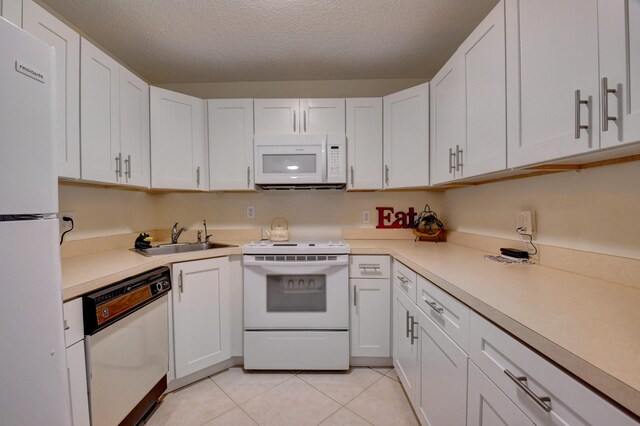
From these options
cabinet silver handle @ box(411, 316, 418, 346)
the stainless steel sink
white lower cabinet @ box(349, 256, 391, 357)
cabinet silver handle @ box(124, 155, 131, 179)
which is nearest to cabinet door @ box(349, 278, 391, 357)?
white lower cabinet @ box(349, 256, 391, 357)

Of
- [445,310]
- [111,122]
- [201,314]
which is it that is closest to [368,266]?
[445,310]

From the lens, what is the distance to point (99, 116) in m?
1.39

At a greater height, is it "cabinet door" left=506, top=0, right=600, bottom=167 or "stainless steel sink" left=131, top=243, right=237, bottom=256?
"cabinet door" left=506, top=0, right=600, bottom=167

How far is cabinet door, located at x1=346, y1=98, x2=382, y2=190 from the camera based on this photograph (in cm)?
206

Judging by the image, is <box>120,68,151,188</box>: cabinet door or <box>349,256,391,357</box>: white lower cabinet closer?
<box>120,68,151,188</box>: cabinet door

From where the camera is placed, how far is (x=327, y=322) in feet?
5.83

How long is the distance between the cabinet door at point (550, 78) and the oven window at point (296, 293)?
1350 mm

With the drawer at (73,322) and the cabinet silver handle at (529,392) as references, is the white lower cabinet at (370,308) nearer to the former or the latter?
the cabinet silver handle at (529,392)

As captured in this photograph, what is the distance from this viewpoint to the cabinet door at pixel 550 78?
717 millimetres

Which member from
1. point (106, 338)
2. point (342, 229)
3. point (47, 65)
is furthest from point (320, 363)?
point (47, 65)

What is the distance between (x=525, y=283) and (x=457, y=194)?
4.08 ft

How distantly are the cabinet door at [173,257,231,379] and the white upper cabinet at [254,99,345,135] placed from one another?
3.70 ft

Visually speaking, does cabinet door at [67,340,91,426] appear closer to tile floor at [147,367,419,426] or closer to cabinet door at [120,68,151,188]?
tile floor at [147,367,419,426]

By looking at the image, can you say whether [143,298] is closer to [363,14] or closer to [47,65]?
[47,65]
